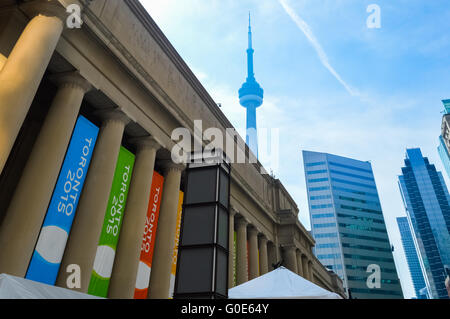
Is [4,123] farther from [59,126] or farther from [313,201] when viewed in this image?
[313,201]

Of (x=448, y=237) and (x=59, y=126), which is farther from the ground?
(x=448, y=237)

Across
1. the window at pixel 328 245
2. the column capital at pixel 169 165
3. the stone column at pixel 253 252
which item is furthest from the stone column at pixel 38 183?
the window at pixel 328 245

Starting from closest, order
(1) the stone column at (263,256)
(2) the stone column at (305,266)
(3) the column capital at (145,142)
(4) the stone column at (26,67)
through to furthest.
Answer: (4) the stone column at (26,67), (3) the column capital at (145,142), (1) the stone column at (263,256), (2) the stone column at (305,266)

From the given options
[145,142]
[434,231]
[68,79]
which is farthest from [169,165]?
[434,231]

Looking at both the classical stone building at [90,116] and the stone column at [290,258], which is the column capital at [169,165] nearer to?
the classical stone building at [90,116]

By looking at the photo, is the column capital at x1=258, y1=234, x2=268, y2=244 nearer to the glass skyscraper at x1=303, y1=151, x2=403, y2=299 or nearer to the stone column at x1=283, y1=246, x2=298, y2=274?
the stone column at x1=283, y1=246, x2=298, y2=274

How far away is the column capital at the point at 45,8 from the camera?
1090cm

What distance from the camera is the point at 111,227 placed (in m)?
13.5

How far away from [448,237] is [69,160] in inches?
8875

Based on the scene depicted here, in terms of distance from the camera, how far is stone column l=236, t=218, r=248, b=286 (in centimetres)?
2438

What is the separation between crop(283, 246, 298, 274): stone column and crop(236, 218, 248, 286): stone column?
921 cm

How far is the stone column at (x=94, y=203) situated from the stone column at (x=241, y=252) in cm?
1494

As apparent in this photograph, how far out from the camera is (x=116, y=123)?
1420 centimetres
